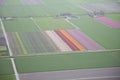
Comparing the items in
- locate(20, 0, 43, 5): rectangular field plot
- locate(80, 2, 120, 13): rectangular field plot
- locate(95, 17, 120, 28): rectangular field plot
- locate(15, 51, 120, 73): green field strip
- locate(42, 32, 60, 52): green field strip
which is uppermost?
locate(20, 0, 43, 5): rectangular field plot

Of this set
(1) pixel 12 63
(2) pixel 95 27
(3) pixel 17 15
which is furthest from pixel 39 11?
(1) pixel 12 63

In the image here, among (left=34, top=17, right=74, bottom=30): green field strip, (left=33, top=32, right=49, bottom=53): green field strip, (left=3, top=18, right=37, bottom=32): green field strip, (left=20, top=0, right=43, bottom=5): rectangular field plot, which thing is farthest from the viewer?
(left=20, top=0, right=43, bottom=5): rectangular field plot

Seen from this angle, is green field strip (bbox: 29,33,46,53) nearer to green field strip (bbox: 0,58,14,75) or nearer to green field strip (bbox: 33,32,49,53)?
Answer: green field strip (bbox: 33,32,49,53)

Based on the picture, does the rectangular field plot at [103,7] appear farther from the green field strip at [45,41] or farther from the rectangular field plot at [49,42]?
the green field strip at [45,41]

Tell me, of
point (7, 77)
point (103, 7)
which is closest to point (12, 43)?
point (7, 77)

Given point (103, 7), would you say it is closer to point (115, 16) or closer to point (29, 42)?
point (115, 16)

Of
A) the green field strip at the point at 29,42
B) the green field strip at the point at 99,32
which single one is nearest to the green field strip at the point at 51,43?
the green field strip at the point at 29,42

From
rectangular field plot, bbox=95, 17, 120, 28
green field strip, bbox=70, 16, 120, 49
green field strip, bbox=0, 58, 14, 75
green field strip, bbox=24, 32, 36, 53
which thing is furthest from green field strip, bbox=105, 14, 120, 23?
green field strip, bbox=0, 58, 14, 75
